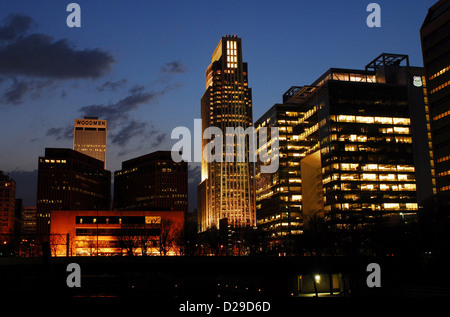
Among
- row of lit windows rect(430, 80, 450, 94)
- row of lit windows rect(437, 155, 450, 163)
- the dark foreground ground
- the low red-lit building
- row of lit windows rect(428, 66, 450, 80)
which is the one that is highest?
row of lit windows rect(428, 66, 450, 80)

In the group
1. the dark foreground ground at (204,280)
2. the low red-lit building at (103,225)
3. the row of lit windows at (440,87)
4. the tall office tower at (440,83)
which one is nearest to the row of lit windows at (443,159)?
the tall office tower at (440,83)

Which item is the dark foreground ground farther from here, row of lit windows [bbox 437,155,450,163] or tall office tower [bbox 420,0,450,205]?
tall office tower [bbox 420,0,450,205]

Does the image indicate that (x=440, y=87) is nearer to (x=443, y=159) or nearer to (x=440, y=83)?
(x=440, y=83)

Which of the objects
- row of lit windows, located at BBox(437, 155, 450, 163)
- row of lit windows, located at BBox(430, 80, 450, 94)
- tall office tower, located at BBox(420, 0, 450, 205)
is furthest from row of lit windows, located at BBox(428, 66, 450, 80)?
row of lit windows, located at BBox(437, 155, 450, 163)

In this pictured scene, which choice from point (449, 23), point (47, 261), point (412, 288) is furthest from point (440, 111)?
point (47, 261)

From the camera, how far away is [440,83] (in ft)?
459

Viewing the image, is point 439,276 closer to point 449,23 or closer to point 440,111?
point 440,111

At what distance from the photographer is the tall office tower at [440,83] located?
447ft

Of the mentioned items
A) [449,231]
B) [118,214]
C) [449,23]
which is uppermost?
[449,23]

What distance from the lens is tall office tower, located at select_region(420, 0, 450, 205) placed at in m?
136

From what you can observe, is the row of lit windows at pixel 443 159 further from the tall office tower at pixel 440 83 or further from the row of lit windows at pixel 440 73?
the row of lit windows at pixel 440 73
